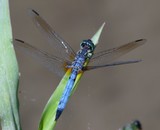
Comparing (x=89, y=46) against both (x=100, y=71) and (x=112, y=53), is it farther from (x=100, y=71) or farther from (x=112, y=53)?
(x=100, y=71)

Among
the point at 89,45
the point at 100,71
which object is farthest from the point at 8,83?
the point at 100,71

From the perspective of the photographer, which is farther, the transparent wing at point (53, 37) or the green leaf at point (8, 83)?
the transparent wing at point (53, 37)

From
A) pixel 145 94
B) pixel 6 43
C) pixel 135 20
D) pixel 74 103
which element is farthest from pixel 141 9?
pixel 6 43

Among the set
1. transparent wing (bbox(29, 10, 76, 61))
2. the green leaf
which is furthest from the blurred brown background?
the green leaf

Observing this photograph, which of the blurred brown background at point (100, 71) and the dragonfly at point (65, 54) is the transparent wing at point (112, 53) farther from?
the blurred brown background at point (100, 71)

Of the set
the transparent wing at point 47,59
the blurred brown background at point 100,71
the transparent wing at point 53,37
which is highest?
the blurred brown background at point 100,71

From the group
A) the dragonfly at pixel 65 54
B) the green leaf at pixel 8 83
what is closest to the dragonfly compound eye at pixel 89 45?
the dragonfly at pixel 65 54

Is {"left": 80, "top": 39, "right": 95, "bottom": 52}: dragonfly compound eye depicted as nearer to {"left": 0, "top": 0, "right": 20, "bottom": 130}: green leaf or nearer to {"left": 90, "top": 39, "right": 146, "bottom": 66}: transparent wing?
{"left": 90, "top": 39, "right": 146, "bottom": 66}: transparent wing
